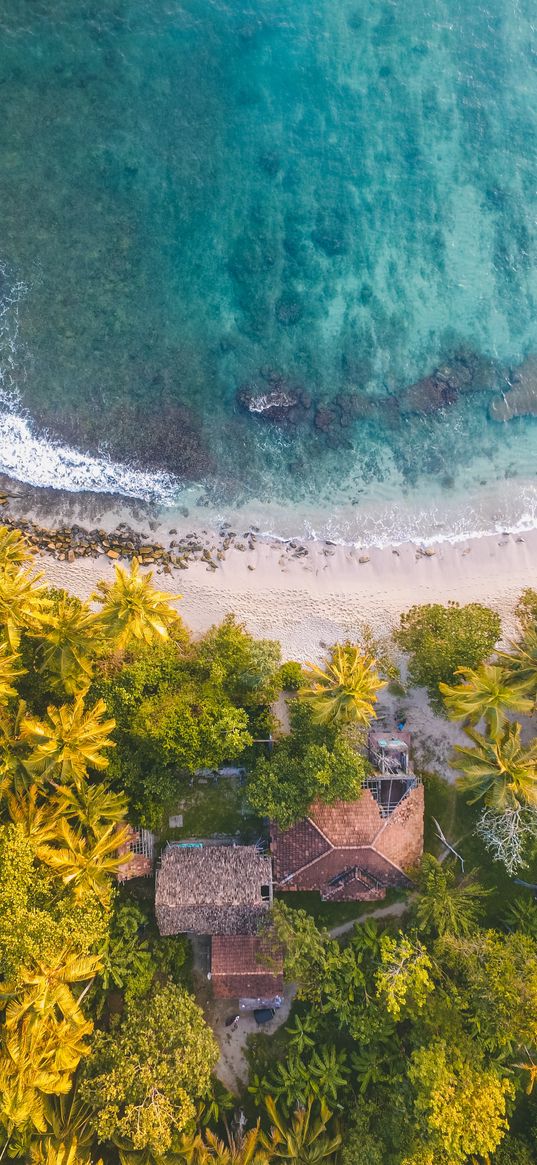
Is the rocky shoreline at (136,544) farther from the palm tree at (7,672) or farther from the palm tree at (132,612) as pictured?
the palm tree at (7,672)

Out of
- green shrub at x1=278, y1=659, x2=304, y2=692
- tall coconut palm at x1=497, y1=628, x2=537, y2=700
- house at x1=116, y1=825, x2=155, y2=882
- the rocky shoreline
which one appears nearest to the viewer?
tall coconut palm at x1=497, y1=628, x2=537, y2=700

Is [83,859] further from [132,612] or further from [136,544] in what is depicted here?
[136,544]

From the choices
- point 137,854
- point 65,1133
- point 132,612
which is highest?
point 132,612

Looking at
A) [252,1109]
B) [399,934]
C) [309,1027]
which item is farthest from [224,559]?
[252,1109]

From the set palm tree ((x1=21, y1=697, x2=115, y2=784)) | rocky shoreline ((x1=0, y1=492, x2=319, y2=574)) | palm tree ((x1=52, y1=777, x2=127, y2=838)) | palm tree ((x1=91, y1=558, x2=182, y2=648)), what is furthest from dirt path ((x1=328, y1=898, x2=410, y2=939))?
rocky shoreline ((x1=0, y1=492, x2=319, y2=574))

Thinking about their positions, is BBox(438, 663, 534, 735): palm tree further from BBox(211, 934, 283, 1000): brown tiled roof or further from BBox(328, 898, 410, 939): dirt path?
BBox(211, 934, 283, 1000): brown tiled roof

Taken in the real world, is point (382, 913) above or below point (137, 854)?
below

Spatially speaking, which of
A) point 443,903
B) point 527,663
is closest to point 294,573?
point 527,663
